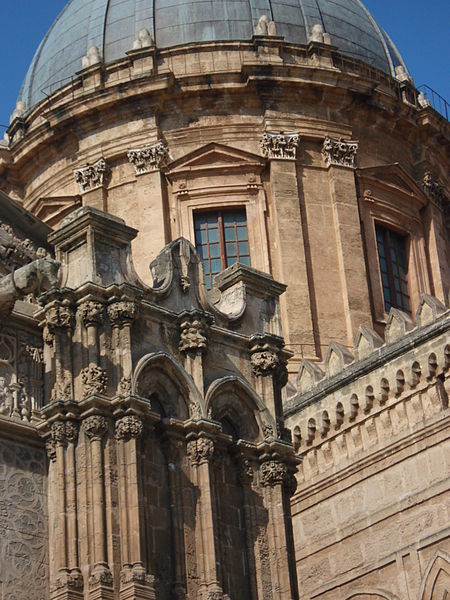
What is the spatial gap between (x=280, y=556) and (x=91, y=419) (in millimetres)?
3124

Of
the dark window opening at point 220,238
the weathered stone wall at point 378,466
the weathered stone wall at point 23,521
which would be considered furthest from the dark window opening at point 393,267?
the weathered stone wall at point 23,521

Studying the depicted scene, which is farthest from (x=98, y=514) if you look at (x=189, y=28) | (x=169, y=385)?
(x=189, y=28)

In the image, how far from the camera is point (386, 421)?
29.1 meters

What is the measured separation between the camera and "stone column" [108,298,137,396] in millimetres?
18922

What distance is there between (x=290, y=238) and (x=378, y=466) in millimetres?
8964

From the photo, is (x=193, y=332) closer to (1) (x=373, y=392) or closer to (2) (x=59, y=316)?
(2) (x=59, y=316)

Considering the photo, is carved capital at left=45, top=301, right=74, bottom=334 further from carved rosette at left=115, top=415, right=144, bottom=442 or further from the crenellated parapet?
the crenellated parapet

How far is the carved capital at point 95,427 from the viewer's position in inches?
723

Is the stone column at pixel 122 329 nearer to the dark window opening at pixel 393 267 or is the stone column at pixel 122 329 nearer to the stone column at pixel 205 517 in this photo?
the stone column at pixel 205 517

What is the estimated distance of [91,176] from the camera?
1499 inches

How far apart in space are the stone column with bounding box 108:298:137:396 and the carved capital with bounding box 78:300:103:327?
15cm

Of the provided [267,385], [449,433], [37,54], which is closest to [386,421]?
[449,433]

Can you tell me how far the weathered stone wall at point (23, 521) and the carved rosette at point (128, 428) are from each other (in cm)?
96

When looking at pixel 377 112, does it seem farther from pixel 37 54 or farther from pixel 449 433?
pixel 449 433
